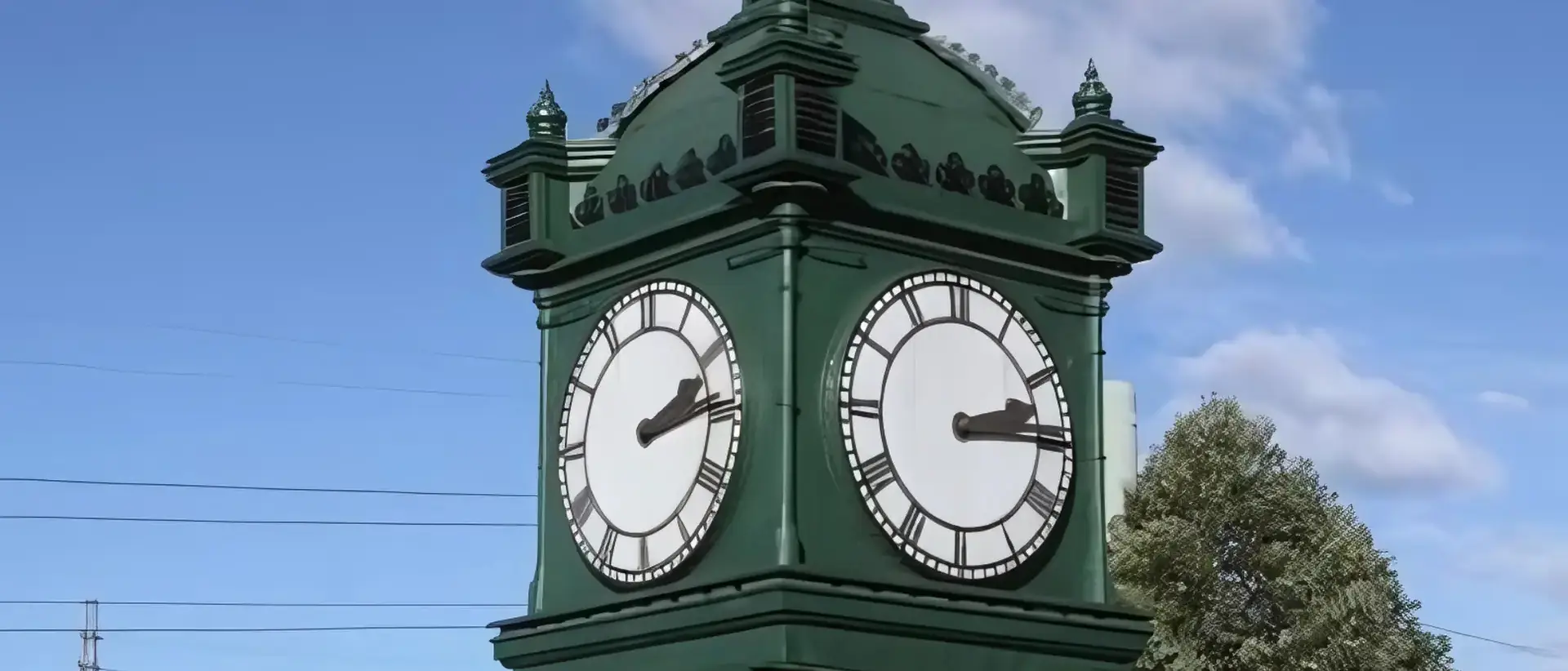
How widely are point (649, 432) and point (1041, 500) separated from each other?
99cm

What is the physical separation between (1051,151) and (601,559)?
160cm

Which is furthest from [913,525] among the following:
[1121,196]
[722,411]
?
[1121,196]

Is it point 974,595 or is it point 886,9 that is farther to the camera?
point 886,9

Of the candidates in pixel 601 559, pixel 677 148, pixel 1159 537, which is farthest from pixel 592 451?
pixel 1159 537

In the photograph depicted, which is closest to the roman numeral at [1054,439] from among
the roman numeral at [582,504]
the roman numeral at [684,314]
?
the roman numeral at [684,314]

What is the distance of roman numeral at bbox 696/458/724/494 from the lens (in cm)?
565

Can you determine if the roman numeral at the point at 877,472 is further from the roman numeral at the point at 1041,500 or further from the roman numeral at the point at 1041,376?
the roman numeral at the point at 1041,376

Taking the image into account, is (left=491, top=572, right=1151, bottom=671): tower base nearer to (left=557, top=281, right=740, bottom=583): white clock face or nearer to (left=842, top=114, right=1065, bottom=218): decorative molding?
(left=557, top=281, right=740, bottom=583): white clock face

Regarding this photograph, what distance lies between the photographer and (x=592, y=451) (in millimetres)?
6133

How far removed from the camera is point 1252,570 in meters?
34.4

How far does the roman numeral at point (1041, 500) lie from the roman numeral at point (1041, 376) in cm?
25

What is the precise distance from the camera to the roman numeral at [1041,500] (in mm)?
5930

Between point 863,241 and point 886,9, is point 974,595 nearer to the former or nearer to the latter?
point 863,241

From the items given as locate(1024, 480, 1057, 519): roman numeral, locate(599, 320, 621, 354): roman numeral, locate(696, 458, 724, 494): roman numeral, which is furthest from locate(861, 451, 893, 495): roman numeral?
locate(599, 320, 621, 354): roman numeral
